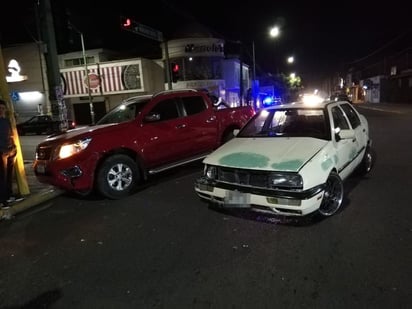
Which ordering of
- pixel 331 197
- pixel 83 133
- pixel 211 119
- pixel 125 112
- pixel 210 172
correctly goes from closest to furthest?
pixel 331 197 < pixel 210 172 < pixel 83 133 < pixel 125 112 < pixel 211 119

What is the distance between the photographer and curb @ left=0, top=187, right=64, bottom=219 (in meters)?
5.91

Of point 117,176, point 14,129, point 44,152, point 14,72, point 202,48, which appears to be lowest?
point 117,176

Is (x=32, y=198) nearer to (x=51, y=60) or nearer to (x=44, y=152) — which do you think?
(x=44, y=152)

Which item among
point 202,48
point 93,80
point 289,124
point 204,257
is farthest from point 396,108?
point 204,257

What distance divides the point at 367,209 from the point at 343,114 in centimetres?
183

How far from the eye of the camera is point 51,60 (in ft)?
28.2

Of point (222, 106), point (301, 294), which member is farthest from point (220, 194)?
point (222, 106)

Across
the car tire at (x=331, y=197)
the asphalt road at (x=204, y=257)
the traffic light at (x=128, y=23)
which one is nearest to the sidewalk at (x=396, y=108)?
the traffic light at (x=128, y=23)

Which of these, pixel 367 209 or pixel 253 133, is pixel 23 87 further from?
pixel 367 209

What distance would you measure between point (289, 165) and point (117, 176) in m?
3.46

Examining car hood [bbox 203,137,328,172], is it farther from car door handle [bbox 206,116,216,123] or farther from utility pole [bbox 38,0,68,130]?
utility pole [bbox 38,0,68,130]

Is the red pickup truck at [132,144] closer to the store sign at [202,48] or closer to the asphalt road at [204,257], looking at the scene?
the asphalt road at [204,257]

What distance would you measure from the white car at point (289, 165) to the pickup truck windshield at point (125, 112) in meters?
2.39

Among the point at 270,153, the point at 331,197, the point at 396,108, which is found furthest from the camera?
the point at 396,108
